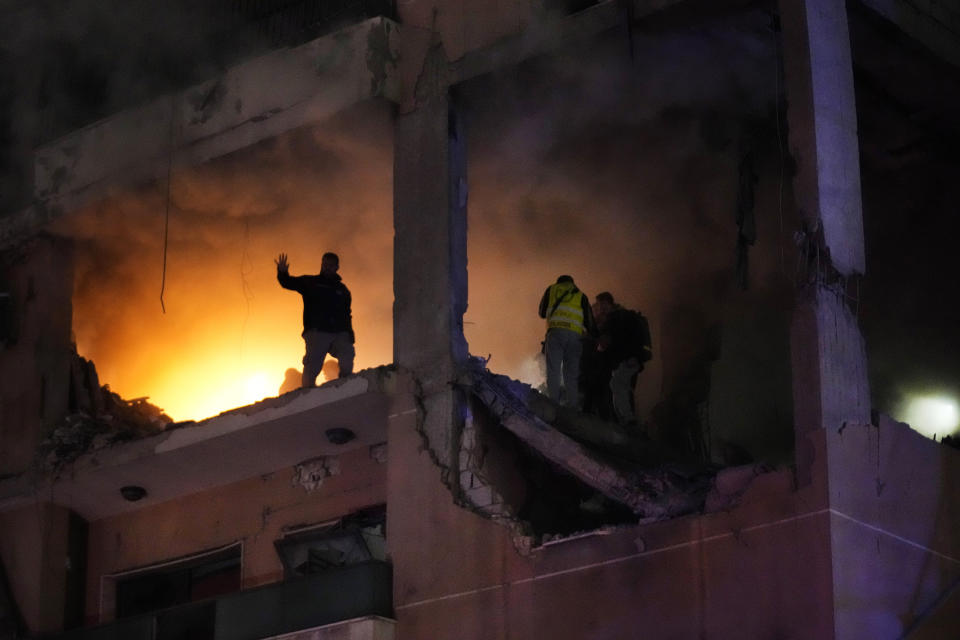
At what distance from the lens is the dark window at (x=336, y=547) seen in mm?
16422

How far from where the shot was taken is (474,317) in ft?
70.3

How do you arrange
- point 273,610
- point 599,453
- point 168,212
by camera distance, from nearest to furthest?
point 599,453
point 273,610
point 168,212

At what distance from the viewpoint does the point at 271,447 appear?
17.4 m

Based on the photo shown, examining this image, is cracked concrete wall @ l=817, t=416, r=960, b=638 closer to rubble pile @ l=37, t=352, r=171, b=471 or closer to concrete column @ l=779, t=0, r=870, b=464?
concrete column @ l=779, t=0, r=870, b=464

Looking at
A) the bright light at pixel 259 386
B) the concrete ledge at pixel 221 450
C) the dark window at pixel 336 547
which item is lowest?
the dark window at pixel 336 547

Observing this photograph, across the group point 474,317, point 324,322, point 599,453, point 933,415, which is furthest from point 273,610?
point 933,415

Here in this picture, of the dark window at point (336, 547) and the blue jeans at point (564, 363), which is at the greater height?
the blue jeans at point (564, 363)

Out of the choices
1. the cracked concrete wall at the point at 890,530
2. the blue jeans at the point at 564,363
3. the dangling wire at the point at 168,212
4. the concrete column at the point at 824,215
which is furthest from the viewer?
the dangling wire at the point at 168,212

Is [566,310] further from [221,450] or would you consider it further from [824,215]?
[221,450]

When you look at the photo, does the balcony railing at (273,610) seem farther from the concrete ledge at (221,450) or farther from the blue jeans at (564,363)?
the blue jeans at (564,363)

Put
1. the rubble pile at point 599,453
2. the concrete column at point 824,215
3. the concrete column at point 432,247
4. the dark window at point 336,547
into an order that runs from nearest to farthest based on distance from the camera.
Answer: the concrete column at point 824,215, the rubble pile at point 599,453, the concrete column at point 432,247, the dark window at point 336,547

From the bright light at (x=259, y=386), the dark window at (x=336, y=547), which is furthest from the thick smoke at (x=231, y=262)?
the dark window at (x=336, y=547)

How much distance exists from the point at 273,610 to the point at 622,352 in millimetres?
4297

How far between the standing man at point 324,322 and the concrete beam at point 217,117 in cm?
153
